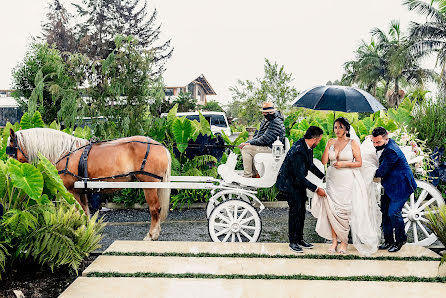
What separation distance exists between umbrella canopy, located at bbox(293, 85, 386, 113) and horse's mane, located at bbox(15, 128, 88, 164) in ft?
11.6

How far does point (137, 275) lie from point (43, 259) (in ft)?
3.54

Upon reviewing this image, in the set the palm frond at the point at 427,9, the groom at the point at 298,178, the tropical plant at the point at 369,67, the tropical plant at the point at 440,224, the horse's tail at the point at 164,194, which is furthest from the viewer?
the tropical plant at the point at 369,67

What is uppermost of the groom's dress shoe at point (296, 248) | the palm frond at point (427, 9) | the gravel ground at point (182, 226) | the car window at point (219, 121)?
the palm frond at point (427, 9)

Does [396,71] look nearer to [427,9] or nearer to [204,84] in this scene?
[427,9]

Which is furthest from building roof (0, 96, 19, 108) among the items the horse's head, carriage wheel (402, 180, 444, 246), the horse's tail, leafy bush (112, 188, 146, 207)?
carriage wheel (402, 180, 444, 246)

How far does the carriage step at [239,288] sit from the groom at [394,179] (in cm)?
115

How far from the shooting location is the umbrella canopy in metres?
5.48

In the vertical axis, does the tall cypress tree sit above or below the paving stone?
above

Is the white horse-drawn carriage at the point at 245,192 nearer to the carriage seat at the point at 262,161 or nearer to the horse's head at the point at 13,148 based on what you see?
the carriage seat at the point at 262,161

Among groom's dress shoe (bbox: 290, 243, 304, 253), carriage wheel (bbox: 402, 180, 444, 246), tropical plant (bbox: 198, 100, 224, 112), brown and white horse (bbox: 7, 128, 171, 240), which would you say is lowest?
groom's dress shoe (bbox: 290, 243, 304, 253)

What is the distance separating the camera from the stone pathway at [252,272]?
3891 mm

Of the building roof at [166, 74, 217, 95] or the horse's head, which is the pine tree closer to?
the building roof at [166, 74, 217, 95]

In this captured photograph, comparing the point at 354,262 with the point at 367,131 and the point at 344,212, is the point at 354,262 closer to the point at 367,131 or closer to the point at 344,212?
the point at 344,212

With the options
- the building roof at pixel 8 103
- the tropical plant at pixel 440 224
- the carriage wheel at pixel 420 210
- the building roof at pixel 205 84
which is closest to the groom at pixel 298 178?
the tropical plant at pixel 440 224
